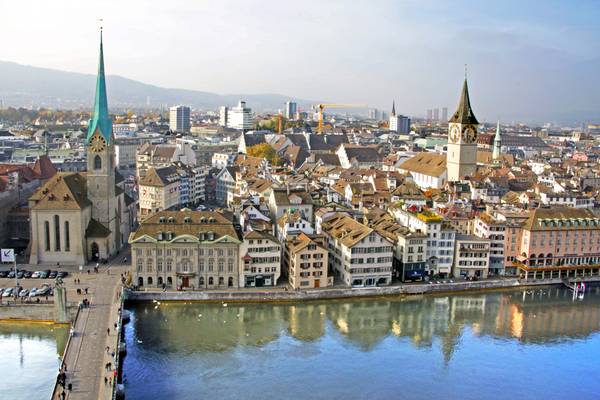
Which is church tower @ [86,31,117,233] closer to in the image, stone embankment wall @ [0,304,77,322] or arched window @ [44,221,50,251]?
arched window @ [44,221,50,251]

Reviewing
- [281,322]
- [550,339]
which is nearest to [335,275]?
[281,322]

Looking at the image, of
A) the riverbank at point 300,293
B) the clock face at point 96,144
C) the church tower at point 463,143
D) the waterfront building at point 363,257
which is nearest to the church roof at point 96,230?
the clock face at point 96,144

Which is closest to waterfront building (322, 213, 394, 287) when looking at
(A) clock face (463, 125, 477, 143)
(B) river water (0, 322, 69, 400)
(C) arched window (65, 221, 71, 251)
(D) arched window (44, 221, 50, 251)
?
(B) river water (0, 322, 69, 400)

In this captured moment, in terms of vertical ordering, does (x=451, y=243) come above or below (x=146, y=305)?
above

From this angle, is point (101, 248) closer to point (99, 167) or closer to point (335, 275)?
point (99, 167)

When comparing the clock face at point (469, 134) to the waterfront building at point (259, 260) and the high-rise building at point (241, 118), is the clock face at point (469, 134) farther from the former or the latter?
the high-rise building at point (241, 118)

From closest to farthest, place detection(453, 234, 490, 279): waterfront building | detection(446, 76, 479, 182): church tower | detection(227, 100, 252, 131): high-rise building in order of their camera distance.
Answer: detection(453, 234, 490, 279): waterfront building
detection(446, 76, 479, 182): church tower
detection(227, 100, 252, 131): high-rise building

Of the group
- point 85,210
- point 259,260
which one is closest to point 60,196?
point 85,210
